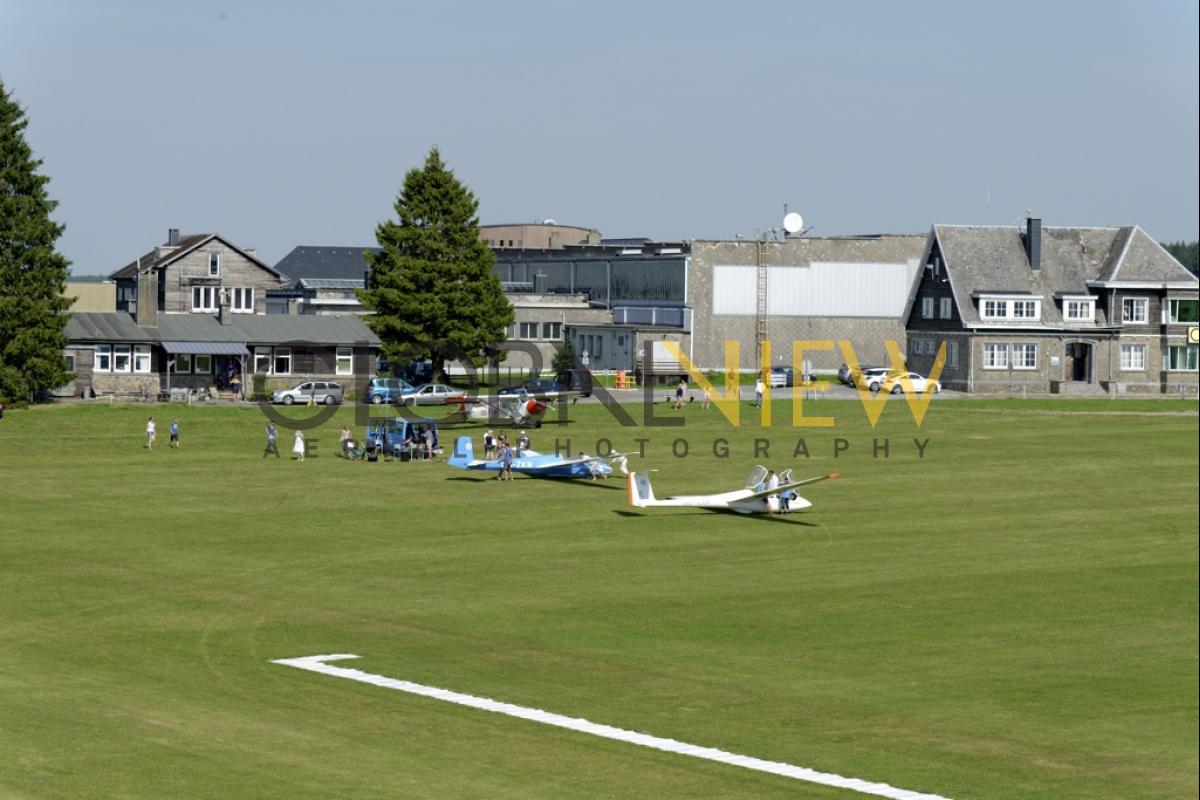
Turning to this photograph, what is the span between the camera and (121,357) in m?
109

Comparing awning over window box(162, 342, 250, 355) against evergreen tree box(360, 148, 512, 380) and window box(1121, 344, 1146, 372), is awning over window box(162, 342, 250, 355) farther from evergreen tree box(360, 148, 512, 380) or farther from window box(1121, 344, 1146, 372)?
window box(1121, 344, 1146, 372)

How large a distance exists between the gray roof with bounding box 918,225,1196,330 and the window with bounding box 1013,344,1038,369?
2.05 metres

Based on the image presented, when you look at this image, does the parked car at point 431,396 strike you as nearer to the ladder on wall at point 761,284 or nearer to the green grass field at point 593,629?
the green grass field at point 593,629

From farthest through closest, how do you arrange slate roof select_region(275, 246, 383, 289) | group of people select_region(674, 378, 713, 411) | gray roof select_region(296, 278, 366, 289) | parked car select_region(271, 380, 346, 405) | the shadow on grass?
1. slate roof select_region(275, 246, 383, 289)
2. gray roof select_region(296, 278, 366, 289)
3. parked car select_region(271, 380, 346, 405)
4. group of people select_region(674, 378, 713, 411)
5. the shadow on grass

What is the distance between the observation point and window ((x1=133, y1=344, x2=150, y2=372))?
110m

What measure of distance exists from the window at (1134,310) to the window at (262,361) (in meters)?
60.9

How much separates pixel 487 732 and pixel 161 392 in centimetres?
7899

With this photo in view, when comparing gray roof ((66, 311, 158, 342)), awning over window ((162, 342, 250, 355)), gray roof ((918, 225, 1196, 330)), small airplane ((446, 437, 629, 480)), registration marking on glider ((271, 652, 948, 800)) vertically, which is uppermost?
gray roof ((918, 225, 1196, 330))

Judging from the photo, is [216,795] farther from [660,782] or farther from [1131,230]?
[1131,230]

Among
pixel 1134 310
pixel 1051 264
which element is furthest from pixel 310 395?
pixel 1134 310

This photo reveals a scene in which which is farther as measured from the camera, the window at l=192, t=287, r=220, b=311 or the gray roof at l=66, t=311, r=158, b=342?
the window at l=192, t=287, r=220, b=311

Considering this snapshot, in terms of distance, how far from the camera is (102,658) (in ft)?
129

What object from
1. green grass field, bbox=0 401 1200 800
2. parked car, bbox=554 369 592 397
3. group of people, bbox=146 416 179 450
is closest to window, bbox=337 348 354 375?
parked car, bbox=554 369 592 397

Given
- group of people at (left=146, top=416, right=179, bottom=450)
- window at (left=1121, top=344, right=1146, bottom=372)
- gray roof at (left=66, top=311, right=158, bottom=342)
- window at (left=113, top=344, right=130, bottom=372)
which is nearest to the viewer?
group of people at (left=146, top=416, right=179, bottom=450)
